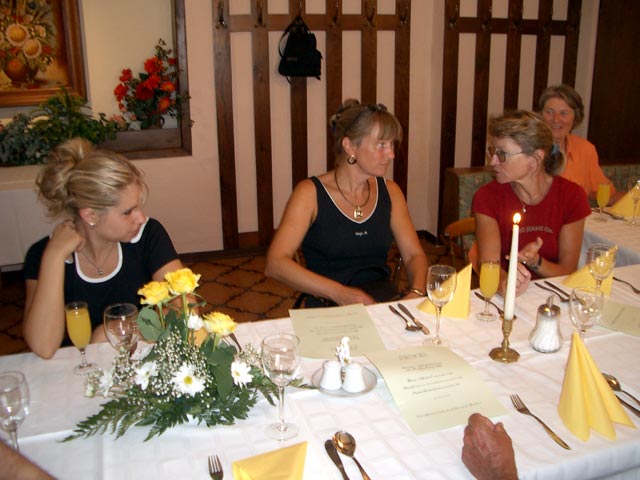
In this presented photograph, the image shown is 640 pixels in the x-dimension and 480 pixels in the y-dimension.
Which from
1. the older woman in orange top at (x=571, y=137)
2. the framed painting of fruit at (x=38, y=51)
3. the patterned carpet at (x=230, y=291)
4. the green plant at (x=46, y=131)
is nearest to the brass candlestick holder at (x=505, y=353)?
the older woman in orange top at (x=571, y=137)

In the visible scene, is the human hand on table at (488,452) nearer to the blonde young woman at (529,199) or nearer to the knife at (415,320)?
the knife at (415,320)

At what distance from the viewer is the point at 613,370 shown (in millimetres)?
1588

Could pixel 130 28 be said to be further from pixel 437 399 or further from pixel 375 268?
pixel 437 399

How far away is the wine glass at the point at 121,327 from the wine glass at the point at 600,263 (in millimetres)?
1425

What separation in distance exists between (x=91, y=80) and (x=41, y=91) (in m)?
0.37

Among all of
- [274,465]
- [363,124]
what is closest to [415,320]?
[274,465]

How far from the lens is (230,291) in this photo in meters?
4.29

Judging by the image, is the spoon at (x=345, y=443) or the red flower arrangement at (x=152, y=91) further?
the red flower arrangement at (x=152, y=91)

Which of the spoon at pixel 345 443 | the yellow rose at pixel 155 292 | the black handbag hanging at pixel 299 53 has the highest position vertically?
the black handbag hanging at pixel 299 53

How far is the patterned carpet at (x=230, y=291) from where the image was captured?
3.83m

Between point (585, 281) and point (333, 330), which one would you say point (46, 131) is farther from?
point (585, 281)

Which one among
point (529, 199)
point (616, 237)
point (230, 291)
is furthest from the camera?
point (230, 291)

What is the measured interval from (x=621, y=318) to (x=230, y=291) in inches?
113

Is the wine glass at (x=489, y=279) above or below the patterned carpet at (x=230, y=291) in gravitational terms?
above
